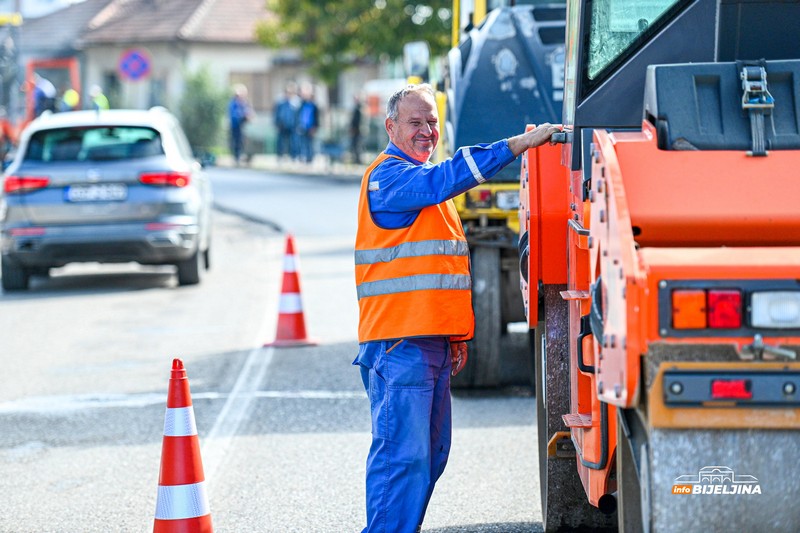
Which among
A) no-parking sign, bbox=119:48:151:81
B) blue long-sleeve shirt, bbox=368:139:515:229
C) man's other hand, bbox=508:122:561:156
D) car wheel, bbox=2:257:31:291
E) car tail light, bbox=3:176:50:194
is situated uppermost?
no-parking sign, bbox=119:48:151:81

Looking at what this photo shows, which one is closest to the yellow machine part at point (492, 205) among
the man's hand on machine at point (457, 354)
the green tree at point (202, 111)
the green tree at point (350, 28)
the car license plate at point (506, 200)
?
the car license plate at point (506, 200)

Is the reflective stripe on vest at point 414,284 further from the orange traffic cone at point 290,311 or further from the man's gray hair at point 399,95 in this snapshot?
the orange traffic cone at point 290,311

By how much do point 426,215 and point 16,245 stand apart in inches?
397

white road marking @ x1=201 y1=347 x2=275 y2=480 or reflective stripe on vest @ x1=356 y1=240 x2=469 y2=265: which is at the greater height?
reflective stripe on vest @ x1=356 y1=240 x2=469 y2=265

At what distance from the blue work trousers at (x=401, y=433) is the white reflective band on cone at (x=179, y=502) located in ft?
2.68

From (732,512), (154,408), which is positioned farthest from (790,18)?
(154,408)

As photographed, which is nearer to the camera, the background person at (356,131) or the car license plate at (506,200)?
the car license plate at (506,200)

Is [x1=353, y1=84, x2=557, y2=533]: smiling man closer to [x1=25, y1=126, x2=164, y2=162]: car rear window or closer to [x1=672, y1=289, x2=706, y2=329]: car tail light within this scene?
[x1=672, y1=289, x2=706, y2=329]: car tail light

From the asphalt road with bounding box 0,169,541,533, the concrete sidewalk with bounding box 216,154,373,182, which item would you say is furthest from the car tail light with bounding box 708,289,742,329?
the concrete sidewalk with bounding box 216,154,373,182

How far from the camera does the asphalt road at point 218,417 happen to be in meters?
6.50

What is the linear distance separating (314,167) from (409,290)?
34.9 metres

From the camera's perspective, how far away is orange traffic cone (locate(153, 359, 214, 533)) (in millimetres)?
5531

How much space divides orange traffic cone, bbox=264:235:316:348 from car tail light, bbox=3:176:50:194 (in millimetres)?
4133

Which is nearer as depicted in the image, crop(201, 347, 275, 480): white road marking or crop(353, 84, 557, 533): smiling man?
crop(353, 84, 557, 533): smiling man
